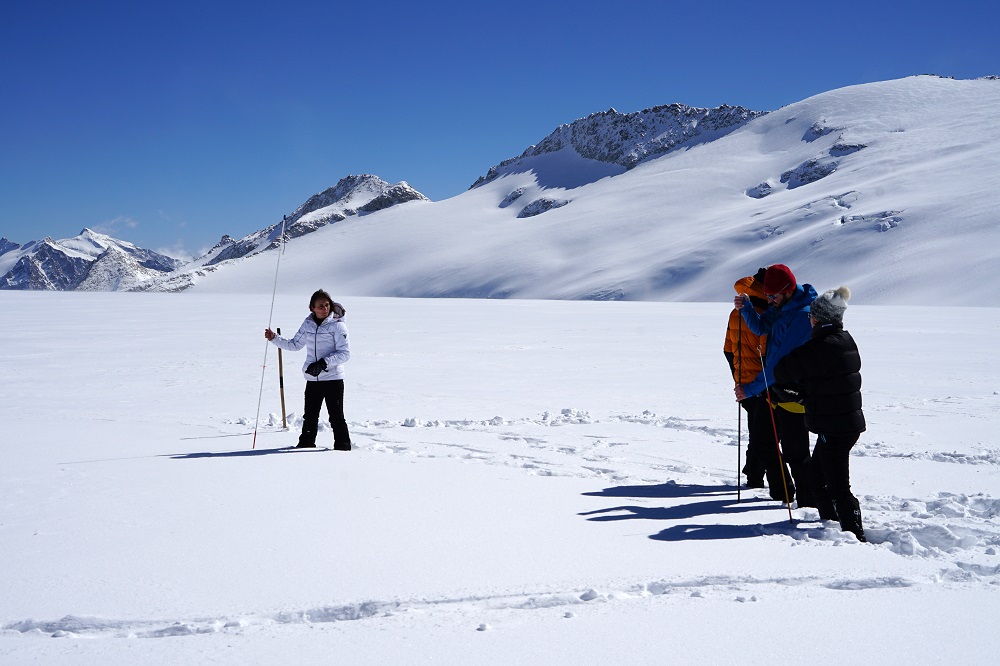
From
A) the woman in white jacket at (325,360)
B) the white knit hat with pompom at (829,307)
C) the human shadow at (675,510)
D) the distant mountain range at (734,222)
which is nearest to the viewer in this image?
the white knit hat with pompom at (829,307)

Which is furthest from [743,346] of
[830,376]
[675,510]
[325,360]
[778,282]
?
[325,360]

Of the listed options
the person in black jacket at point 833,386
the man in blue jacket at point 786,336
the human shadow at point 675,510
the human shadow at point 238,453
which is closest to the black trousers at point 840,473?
the person in black jacket at point 833,386

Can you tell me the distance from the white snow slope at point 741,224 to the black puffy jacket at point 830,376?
194 feet

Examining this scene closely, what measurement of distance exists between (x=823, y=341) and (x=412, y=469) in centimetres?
367

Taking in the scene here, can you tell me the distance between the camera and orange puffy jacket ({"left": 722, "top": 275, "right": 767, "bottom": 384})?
5.71m

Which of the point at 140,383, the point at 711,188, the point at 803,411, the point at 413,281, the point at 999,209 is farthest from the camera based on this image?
the point at 711,188

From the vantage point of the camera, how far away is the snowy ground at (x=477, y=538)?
327 centimetres

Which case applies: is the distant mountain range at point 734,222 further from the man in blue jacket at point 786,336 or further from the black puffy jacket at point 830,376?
the black puffy jacket at point 830,376

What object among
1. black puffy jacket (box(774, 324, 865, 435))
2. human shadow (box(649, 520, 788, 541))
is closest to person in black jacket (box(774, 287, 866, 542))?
black puffy jacket (box(774, 324, 865, 435))

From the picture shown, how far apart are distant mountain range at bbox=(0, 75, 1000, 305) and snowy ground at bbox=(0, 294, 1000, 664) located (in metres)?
58.0

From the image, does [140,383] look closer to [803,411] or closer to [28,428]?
[28,428]

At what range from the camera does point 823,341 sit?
4.60 metres

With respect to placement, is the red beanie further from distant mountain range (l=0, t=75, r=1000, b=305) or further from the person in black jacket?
distant mountain range (l=0, t=75, r=1000, b=305)

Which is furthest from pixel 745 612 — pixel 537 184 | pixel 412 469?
pixel 537 184
